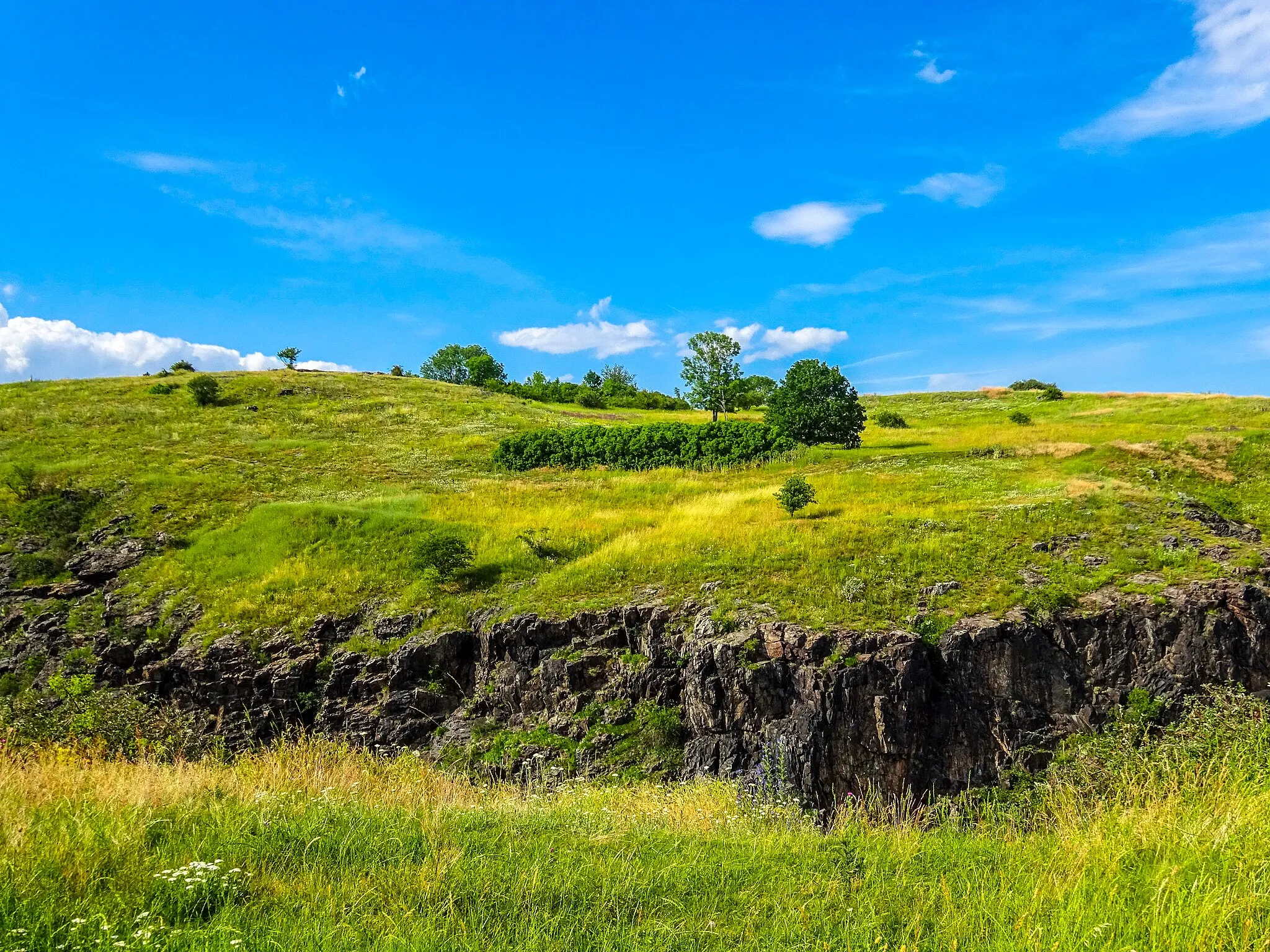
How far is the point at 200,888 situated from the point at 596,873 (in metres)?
2.79

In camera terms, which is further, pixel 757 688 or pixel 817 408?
pixel 817 408

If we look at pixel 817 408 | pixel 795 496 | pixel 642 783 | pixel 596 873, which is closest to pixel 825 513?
pixel 795 496

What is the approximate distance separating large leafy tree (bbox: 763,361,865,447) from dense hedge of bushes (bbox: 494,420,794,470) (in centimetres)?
110

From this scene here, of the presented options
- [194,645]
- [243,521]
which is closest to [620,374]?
[243,521]

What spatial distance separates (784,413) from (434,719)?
3351 cm

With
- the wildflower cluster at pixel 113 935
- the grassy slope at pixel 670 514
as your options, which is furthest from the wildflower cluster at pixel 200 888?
the grassy slope at pixel 670 514

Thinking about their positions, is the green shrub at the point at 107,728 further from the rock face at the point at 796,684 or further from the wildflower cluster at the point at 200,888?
the wildflower cluster at the point at 200,888

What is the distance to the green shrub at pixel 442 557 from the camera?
21.8 metres

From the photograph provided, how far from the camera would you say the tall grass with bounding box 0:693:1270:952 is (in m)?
4.23

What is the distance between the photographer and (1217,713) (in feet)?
38.0

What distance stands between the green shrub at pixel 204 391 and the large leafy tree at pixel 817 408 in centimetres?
5439

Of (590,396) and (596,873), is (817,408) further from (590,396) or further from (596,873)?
(590,396)

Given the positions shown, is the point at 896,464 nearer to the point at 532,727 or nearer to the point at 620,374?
the point at 532,727

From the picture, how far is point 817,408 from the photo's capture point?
43.9 meters
